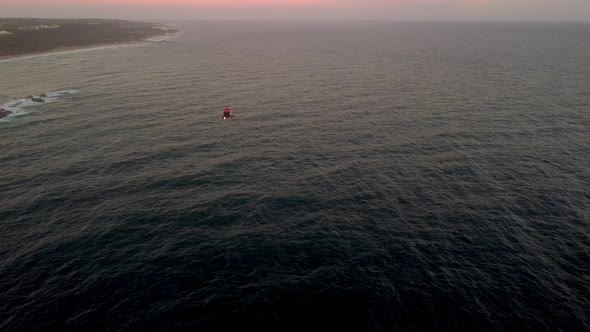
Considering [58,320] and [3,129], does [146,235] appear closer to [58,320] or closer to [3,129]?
[58,320]

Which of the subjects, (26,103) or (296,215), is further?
(26,103)

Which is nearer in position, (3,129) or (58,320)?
(58,320)

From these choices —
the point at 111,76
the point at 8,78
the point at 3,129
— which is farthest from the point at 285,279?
the point at 8,78

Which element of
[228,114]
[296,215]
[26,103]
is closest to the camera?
[296,215]

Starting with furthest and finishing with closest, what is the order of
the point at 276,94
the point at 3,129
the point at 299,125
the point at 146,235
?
the point at 276,94 → the point at 299,125 → the point at 3,129 → the point at 146,235

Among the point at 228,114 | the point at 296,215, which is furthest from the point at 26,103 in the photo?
the point at 296,215

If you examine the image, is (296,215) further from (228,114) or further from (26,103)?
(26,103)

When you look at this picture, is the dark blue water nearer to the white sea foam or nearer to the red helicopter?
the white sea foam
